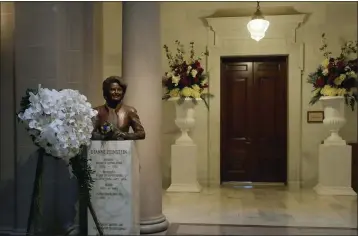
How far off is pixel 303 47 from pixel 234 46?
1.16 meters

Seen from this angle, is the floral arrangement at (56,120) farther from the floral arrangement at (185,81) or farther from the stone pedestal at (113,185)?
the floral arrangement at (185,81)

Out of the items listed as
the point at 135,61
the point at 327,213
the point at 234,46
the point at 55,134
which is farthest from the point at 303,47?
the point at 55,134

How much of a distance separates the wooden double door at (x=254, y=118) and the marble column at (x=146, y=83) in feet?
10.8

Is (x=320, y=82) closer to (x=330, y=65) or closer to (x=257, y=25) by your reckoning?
(x=330, y=65)

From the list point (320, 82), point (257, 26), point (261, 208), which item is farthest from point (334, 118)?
point (261, 208)

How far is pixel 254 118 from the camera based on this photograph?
7.15 metres

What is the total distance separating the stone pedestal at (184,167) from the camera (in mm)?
6348

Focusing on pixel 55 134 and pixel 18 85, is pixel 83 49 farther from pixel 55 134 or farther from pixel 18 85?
pixel 55 134

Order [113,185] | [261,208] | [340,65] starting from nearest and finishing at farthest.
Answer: [113,185] < [261,208] < [340,65]

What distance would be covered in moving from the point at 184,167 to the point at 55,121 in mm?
3656

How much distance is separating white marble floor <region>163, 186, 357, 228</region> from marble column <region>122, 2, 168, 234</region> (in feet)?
2.18

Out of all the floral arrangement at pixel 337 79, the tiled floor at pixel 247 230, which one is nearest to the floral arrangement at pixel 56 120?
the tiled floor at pixel 247 230

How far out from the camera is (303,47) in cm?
685

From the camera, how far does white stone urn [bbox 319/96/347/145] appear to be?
6116 millimetres
